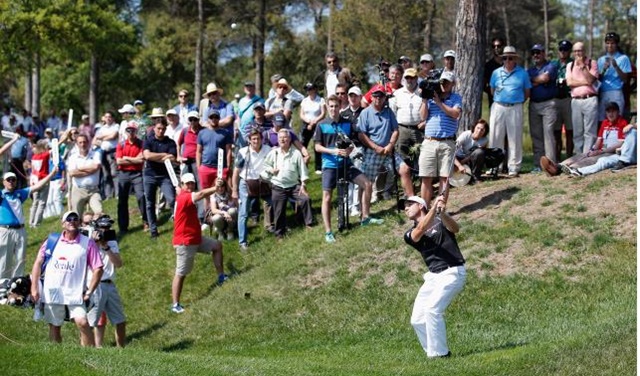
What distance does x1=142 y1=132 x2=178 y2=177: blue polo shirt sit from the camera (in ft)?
65.6

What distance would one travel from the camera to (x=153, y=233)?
20.4 metres

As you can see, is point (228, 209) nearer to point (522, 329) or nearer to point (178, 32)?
point (522, 329)

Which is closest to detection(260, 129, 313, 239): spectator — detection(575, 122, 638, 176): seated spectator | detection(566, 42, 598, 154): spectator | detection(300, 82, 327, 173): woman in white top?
detection(300, 82, 327, 173): woman in white top

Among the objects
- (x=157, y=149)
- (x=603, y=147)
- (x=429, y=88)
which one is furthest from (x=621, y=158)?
(x=157, y=149)

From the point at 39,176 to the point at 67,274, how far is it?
1062cm

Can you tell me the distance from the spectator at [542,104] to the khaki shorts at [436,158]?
2.96 meters

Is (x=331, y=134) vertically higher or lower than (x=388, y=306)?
higher

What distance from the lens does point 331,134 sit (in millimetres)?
17609

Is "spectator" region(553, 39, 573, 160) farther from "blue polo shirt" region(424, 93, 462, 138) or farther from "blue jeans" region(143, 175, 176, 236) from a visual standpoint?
"blue jeans" region(143, 175, 176, 236)

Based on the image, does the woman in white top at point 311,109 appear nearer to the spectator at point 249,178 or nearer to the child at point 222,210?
the spectator at point 249,178

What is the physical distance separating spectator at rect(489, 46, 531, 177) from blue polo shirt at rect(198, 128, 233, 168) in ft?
15.2

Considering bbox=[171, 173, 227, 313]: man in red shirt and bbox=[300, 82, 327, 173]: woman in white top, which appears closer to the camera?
bbox=[171, 173, 227, 313]: man in red shirt

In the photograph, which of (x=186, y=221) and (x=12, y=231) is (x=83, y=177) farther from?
(x=186, y=221)

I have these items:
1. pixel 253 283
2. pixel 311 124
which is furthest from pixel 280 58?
pixel 253 283
